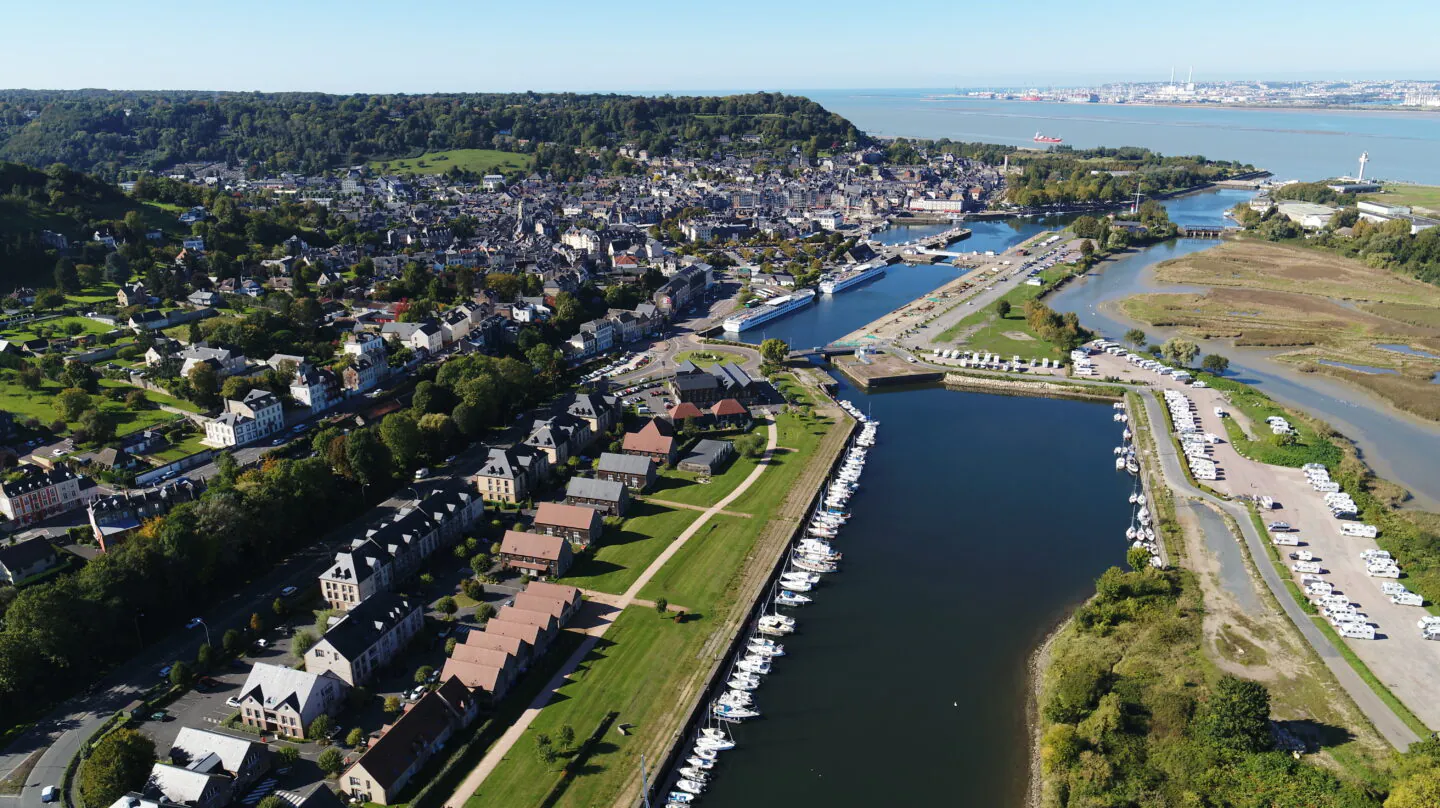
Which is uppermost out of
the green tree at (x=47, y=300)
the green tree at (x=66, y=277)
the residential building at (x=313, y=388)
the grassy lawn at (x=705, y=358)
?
the green tree at (x=66, y=277)

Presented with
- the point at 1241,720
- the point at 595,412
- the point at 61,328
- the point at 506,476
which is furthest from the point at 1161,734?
the point at 61,328

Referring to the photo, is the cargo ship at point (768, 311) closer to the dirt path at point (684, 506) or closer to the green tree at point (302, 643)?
the dirt path at point (684, 506)

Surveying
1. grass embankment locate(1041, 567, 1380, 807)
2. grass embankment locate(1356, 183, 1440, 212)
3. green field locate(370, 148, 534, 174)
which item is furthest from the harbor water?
green field locate(370, 148, 534, 174)

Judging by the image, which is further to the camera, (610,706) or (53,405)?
(53,405)

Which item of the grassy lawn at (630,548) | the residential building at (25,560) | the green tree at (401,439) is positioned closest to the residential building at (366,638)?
the grassy lawn at (630,548)

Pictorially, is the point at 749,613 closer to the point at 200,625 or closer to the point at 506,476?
the point at 506,476

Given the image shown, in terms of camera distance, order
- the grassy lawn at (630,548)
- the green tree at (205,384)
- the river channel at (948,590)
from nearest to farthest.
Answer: the river channel at (948,590) < the grassy lawn at (630,548) < the green tree at (205,384)
